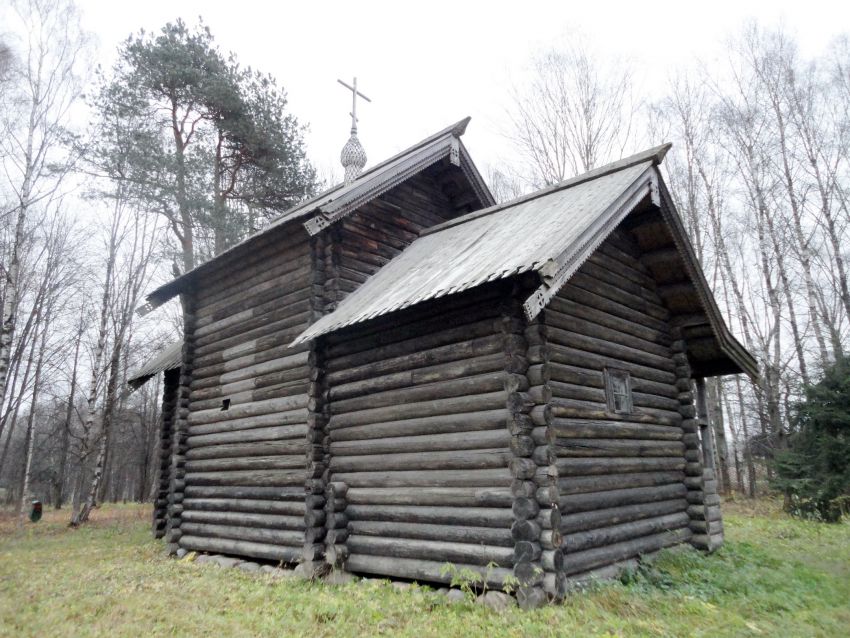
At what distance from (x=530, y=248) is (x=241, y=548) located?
→ 24.3 feet

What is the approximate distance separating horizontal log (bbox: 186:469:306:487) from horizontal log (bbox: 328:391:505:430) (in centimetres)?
109

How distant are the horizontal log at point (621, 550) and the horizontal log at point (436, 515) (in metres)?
0.97

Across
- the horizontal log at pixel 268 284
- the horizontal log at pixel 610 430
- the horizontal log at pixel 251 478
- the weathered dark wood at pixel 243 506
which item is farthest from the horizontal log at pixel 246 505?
the horizontal log at pixel 610 430

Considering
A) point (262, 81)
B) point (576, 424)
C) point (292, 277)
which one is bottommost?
point (576, 424)

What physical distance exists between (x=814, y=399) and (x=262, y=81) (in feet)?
67.1

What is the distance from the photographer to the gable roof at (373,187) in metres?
9.90

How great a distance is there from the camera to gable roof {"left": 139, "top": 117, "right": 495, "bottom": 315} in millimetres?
9898

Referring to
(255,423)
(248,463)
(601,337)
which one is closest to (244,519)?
(248,463)

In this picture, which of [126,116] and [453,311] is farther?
[126,116]

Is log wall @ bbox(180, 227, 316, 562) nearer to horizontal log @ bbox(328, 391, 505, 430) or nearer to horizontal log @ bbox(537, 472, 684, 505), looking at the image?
horizontal log @ bbox(328, 391, 505, 430)

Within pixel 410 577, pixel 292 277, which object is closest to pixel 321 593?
pixel 410 577

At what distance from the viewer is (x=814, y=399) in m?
15.7

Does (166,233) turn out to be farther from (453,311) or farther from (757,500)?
(757,500)

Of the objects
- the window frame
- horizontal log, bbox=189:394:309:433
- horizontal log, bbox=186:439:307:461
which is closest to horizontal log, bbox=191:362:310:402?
horizontal log, bbox=189:394:309:433
